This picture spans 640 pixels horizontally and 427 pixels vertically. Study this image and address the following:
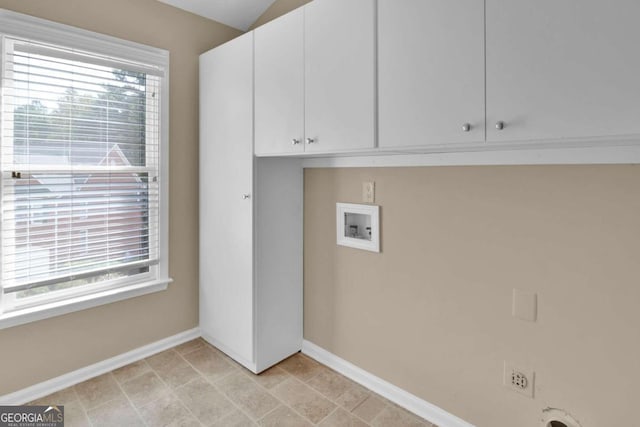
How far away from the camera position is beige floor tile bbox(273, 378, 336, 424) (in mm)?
1854

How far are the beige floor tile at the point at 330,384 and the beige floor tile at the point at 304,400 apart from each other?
0.14ft

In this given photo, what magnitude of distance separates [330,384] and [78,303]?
1538mm

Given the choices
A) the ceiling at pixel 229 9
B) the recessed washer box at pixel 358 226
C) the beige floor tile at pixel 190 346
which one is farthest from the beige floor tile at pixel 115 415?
the ceiling at pixel 229 9

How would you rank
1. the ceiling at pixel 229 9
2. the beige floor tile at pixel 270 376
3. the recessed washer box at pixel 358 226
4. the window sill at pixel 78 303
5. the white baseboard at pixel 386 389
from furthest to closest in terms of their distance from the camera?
1. the ceiling at pixel 229 9
2. the beige floor tile at pixel 270 376
3. the recessed washer box at pixel 358 226
4. the window sill at pixel 78 303
5. the white baseboard at pixel 386 389

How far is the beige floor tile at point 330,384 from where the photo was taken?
2016mm

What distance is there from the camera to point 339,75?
1.64 meters

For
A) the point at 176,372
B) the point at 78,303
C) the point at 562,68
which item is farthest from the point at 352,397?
the point at 562,68

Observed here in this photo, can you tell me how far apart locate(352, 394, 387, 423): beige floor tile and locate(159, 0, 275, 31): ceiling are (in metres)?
2.65

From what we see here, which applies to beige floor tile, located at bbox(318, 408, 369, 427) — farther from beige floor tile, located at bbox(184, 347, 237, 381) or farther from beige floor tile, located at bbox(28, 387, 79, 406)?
beige floor tile, located at bbox(28, 387, 79, 406)

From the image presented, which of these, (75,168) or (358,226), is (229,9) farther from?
(358,226)

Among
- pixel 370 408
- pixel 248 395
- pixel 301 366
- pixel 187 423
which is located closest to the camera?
pixel 187 423

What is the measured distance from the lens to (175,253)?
2537 millimetres

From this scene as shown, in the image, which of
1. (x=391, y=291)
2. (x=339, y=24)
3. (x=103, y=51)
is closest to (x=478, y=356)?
(x=391, y=291)

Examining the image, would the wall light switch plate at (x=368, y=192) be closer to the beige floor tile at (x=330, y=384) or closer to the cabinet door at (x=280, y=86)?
the cabinet door at (x=280, y=86)
